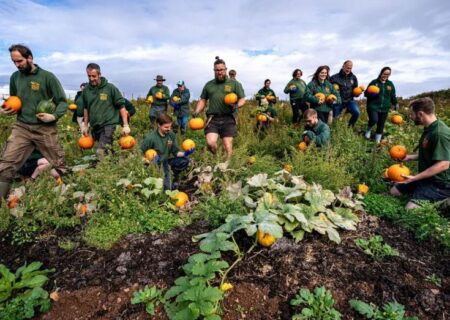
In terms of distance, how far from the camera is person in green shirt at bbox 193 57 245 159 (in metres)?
5.87

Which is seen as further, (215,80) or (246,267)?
(215,80)

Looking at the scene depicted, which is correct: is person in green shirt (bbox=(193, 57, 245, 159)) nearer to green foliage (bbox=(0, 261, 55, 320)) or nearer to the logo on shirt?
the logo on shirt

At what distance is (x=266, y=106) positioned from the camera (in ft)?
28.7

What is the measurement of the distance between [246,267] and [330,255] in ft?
2.73

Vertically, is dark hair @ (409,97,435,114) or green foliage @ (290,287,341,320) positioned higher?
dark hair @ (409,97,435,114)

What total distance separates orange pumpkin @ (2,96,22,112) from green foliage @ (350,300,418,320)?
15.7ft

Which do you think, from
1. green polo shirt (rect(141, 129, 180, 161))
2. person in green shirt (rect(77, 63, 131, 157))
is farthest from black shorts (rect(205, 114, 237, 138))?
person in green shirt (rect(77, 63, 131, 157))

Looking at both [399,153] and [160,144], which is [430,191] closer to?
[399,153]

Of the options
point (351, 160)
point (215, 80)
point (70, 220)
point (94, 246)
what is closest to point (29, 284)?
point (94, 246)

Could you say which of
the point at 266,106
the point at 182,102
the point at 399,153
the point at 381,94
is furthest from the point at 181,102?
the point at 399,153

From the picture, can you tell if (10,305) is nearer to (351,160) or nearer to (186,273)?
(186,273)

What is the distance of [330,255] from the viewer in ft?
9.70

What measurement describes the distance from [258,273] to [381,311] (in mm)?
978

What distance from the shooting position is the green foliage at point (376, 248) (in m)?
3.00
